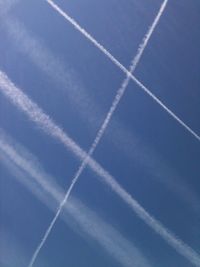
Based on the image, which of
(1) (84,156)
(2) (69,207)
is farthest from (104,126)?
(2) (69,207)

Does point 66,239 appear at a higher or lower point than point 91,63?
lower

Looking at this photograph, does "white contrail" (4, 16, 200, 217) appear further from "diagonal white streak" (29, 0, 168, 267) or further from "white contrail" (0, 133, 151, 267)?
"white contrail" (0, 133, 151, 267)

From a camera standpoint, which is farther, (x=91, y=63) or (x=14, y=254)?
(x=14, y=254)

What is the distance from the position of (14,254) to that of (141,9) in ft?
3.43

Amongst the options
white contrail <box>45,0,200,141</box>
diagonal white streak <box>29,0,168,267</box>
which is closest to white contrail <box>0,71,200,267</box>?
diagonal white streak <box>29,0,168,267</box>

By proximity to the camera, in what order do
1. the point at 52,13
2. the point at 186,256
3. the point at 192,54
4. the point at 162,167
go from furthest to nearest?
the point at 186,256 → the point at 162,167 → the point at 192,54 → the point at 52,13

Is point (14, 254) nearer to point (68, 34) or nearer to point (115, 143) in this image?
point (115, 143)

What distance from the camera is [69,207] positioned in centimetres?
181

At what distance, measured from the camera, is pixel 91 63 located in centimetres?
167

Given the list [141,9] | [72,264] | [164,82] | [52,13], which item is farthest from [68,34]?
[72,264]

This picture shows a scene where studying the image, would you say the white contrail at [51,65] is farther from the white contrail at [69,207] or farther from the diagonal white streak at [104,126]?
the white contrail at [69,207]

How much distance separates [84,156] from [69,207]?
Result: 21 centimetres

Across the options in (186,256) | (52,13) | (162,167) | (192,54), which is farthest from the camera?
(186,256)

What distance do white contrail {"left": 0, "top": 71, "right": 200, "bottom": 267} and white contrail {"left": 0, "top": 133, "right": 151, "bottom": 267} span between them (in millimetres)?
118
